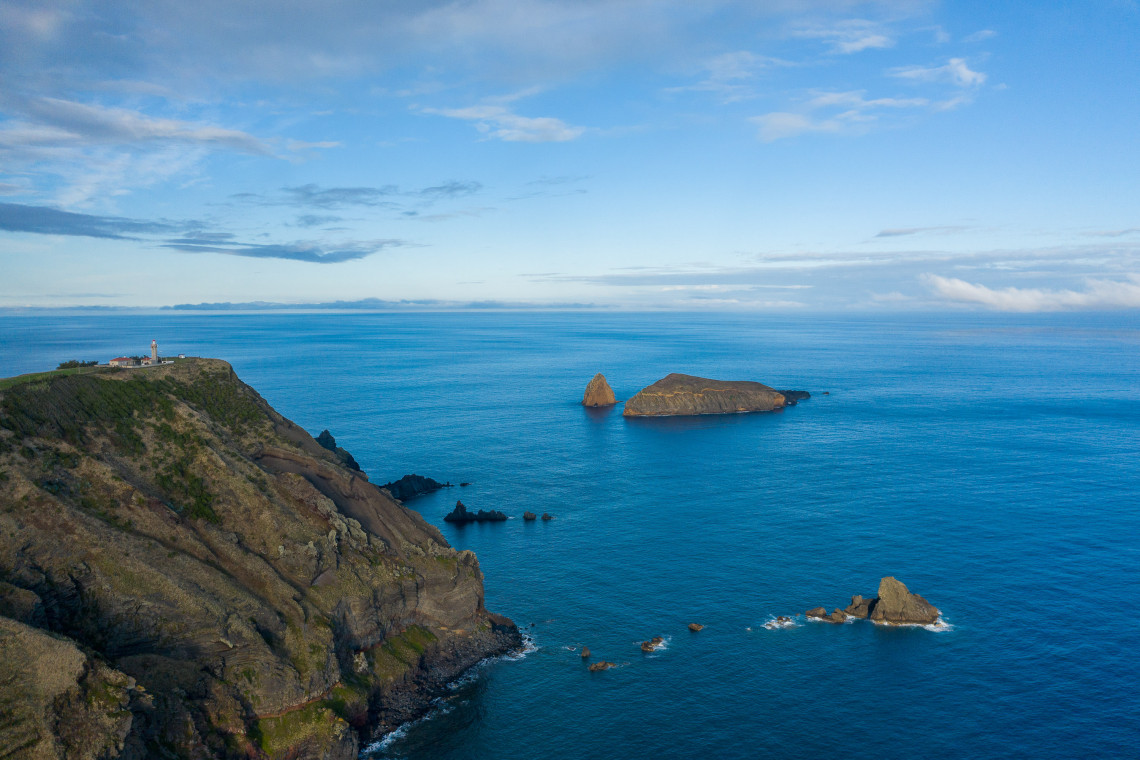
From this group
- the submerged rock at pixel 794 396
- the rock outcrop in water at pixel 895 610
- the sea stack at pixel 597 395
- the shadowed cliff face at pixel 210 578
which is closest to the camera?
the shadowed cliff face at pixel 210 578

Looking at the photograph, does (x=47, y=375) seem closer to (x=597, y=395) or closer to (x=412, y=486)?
(x=412, y=486)

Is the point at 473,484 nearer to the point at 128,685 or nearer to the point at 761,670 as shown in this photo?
the point at 761,670

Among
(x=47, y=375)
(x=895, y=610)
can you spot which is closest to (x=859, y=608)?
(x=895, y=610)

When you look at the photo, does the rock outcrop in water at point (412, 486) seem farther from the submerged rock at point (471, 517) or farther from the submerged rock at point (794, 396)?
the submerged rock at point (794, 396)

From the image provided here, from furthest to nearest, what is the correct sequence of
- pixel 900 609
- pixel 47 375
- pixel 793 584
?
pixel 793 584, pixel 900 609, pixel 47 375

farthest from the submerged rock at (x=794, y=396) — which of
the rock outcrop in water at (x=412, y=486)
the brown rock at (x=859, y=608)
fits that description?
the brown rock at (x=859, y=608)

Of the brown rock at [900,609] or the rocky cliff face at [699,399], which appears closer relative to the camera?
the brown rock at [900,609]
